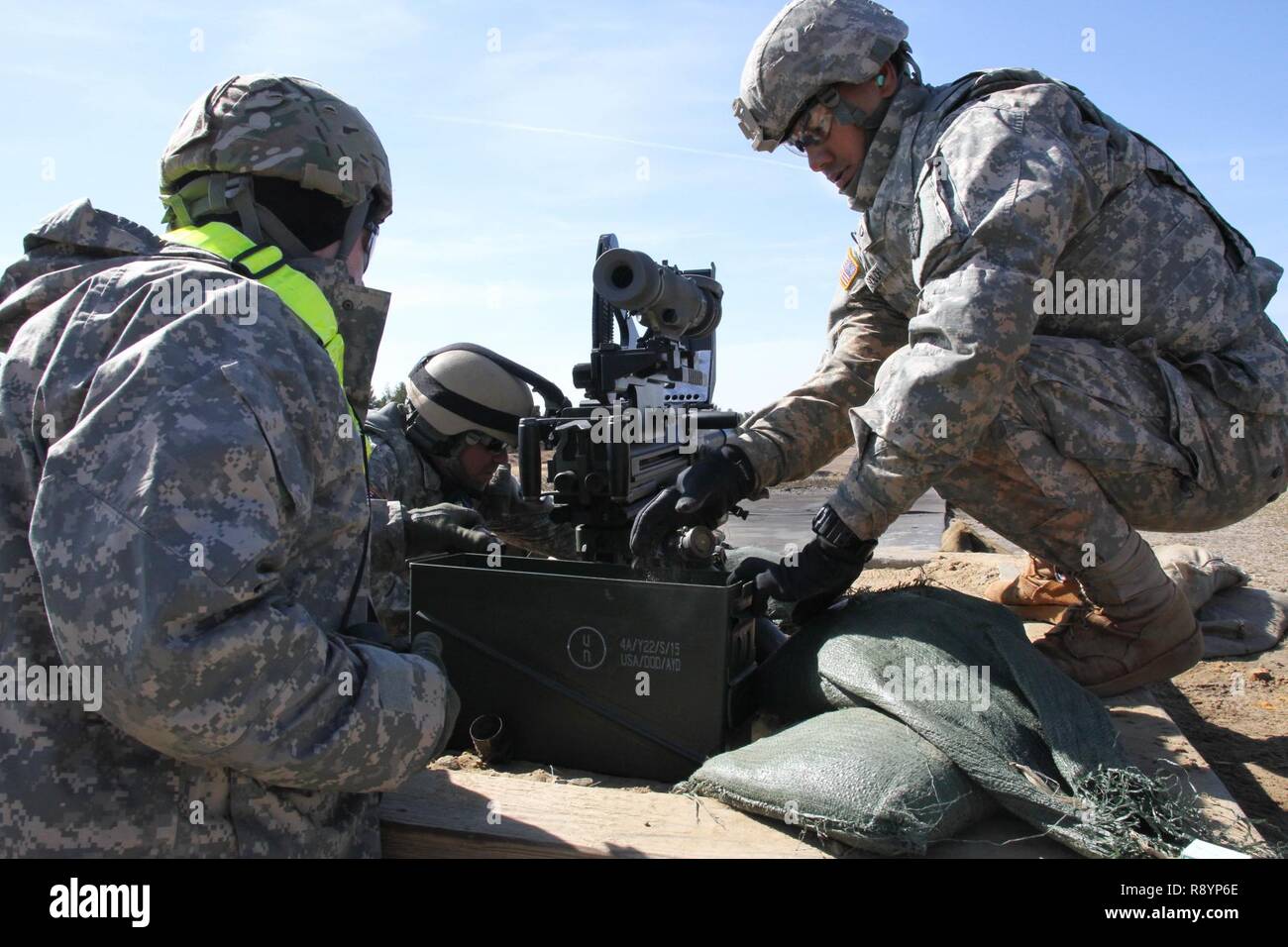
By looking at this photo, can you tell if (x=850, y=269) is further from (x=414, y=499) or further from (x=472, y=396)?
(x=414, y=499)

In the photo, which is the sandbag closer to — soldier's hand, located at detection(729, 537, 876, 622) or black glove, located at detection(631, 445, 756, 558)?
soldier's hand, located at detection(729, 537, 876, 622)

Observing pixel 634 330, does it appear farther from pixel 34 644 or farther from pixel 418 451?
pixel 34 644

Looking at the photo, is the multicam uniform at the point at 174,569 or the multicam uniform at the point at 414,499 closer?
the multicam uniform at the point at 174,569

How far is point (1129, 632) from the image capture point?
115 inches

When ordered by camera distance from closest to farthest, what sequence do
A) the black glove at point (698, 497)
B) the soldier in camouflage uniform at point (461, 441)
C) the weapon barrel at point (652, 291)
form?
1. the black glove at point (698, 497)
2. the weapon barrel at point (652, 291)
3. the soldier in camouflage uniform at point (461, 441)

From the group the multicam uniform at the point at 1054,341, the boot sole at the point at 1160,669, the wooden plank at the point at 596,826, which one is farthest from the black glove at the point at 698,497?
the boot sole at the point at 1160,669

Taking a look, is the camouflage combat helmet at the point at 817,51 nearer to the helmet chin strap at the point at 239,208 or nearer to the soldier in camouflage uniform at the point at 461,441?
the soldier in camouflage uniform at the point at 461,441

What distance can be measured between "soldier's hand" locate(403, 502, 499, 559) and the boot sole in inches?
71.2

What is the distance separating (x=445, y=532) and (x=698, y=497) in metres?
0.74

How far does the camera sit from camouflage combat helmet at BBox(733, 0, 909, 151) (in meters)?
2.96

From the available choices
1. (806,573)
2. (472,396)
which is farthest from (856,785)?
(472,396)

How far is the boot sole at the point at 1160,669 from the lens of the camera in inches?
115

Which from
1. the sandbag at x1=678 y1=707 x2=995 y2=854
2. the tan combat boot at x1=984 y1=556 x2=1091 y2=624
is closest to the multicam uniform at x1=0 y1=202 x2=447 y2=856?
the sandbag at x1=678 y1=707 x2=995 y2=854

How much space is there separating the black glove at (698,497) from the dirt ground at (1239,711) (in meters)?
0.94
